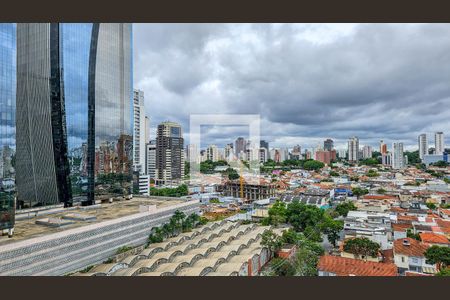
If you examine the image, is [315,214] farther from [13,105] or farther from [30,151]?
[30,151]

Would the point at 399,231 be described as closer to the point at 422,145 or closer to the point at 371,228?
the point at 371,228

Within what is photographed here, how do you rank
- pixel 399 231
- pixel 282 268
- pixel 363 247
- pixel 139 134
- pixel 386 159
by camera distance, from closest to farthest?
pixel 282 268
pixel 363 247
pixel 399 231
pixel 139 134
pixel 386 159

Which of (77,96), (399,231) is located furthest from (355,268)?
(77,96)

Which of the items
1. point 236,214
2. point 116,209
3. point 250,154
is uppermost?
point 250,154

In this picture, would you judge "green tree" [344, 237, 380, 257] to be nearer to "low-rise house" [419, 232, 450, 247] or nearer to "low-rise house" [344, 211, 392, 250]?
"low-rise house" [344, 211, 392, 250]

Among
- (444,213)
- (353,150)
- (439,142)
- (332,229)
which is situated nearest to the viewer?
(332,229)

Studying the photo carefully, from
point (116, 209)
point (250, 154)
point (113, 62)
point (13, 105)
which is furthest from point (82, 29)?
point (250, 154)
